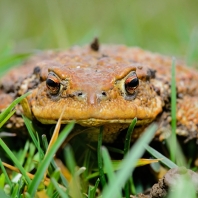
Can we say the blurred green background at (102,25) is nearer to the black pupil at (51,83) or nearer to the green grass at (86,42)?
the green grass at (86,42)

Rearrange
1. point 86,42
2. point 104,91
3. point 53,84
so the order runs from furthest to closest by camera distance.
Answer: point 86,42 < point 53,84 < point 104,91

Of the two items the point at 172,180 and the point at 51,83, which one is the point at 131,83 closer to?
the point at 51,83

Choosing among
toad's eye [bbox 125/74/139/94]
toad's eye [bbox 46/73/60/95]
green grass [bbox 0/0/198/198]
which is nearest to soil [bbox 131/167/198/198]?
green grass [bbox 0/0/198/198]

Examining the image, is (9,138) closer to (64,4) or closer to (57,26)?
(57,26)

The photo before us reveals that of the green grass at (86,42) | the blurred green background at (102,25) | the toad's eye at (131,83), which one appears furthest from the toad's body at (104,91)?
the blurred green background at (102,25)

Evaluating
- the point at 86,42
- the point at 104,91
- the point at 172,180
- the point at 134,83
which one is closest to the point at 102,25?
the point at 86,42

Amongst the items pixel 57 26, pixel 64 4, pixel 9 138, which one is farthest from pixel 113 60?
pixel 64 4

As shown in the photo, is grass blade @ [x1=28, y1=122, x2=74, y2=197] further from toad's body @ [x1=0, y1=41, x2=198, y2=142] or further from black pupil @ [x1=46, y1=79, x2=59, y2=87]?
black pupil @ [x1=46, y1=79, x2=59, y2=87]
